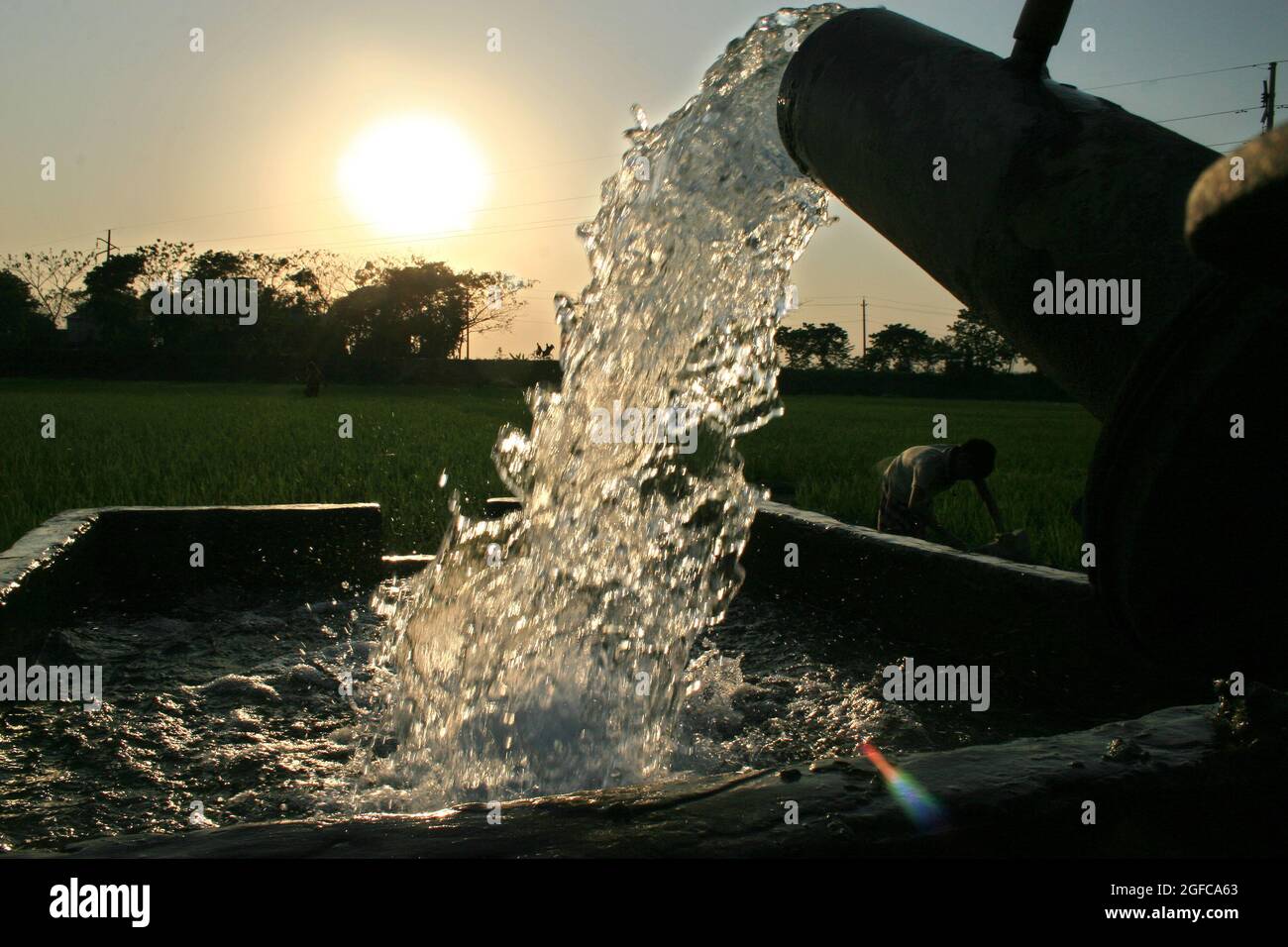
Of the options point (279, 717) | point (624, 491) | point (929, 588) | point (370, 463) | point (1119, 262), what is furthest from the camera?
point (370, 463)

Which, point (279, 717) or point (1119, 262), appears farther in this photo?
point (279, 717)

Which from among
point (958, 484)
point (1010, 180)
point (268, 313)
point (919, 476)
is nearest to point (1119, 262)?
point (1010, 180)

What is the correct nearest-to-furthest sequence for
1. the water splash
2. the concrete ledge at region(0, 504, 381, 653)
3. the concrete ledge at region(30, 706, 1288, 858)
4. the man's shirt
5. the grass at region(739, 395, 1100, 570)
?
the concrete ledge at region(30, 706, 1288, 858)
the water splash
the concrete ledge at region(0, 504, 381, 653)
the man's shirt
the grass at region(739, 395, 1100, 570)

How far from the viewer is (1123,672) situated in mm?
2564

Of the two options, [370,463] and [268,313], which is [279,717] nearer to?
[370,463]

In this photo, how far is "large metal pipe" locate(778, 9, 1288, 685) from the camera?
0.87 meters

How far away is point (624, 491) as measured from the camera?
3.41 metres

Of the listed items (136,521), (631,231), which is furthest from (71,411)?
(631,231)

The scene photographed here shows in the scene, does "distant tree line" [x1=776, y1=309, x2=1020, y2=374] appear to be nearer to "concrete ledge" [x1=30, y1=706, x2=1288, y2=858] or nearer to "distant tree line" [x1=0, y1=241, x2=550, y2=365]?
"distant tree line" [x1=0, y1=241, x2=550, y2=365]

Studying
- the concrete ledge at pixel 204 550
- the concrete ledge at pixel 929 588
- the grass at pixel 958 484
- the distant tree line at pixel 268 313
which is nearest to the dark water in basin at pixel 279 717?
the concrete ledge at pixel 929 588

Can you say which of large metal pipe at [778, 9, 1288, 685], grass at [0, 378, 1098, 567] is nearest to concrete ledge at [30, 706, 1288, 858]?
large metal pipe at [778, 9, 1288, 685]

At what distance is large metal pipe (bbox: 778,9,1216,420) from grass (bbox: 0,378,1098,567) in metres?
Result: 3.81

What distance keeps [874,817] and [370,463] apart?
9.10 meters

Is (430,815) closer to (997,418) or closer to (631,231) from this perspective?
(631,231)
